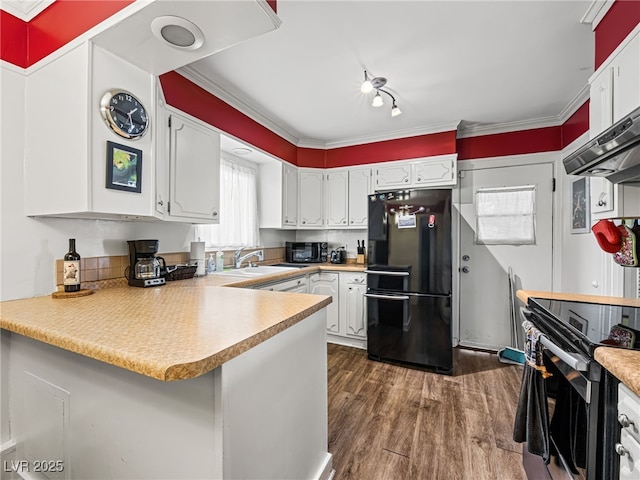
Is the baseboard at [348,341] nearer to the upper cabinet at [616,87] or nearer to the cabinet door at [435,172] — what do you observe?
the cabinet door at [435,172]

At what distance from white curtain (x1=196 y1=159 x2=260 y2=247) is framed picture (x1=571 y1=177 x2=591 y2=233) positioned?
10.7 ft

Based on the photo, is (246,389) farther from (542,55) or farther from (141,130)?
(542,55)

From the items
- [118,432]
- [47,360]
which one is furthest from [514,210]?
[47,360]

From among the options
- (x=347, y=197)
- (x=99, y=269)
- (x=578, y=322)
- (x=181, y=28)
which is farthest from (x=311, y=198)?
(x=578, y=322)

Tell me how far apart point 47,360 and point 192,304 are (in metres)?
0.61

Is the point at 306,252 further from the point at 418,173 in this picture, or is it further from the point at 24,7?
the point at 24,7

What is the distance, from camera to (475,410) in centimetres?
207

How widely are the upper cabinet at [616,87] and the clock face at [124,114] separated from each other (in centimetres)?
233

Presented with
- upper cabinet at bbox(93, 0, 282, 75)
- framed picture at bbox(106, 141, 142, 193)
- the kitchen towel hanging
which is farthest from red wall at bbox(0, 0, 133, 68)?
the kitchen towel hanging

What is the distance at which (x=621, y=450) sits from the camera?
2.50ft

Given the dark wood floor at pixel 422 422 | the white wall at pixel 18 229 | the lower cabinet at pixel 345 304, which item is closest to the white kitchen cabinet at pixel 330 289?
the lower cabinet at pixel 345 304

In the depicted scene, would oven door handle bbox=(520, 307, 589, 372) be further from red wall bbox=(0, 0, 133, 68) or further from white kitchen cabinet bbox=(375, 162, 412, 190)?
white kitchen cabinet bbox=(375, 162, 412, 190)

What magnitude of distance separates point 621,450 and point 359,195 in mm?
3088

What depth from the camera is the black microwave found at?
3.77 metres
